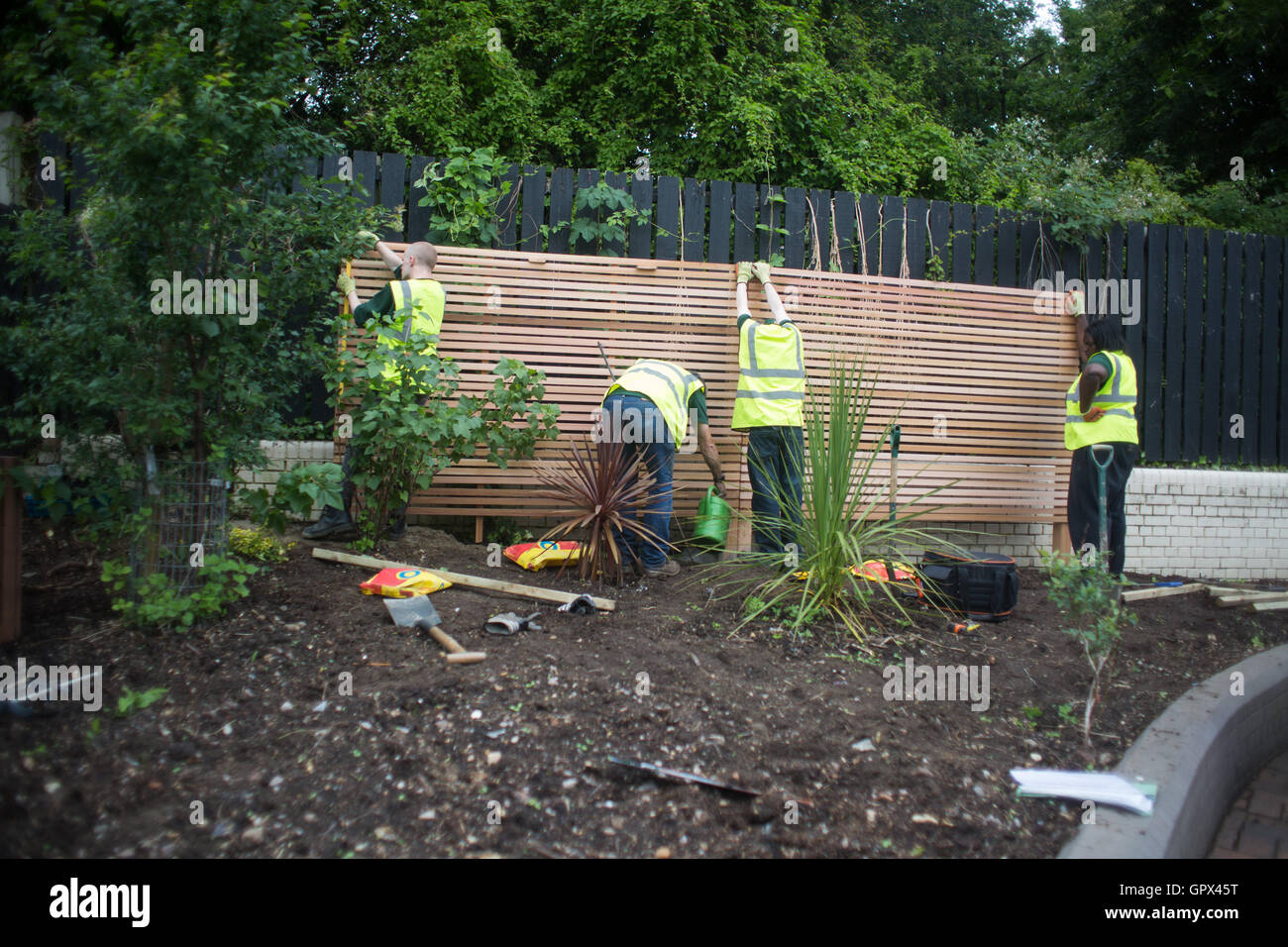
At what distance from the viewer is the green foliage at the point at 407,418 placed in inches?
186

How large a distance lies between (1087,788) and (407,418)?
374cm

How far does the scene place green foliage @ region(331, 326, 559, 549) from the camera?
4.71 m

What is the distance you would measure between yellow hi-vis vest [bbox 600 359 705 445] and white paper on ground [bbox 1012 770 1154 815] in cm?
306

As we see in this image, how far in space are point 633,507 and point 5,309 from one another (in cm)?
348

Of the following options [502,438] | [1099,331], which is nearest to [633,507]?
[502,438]

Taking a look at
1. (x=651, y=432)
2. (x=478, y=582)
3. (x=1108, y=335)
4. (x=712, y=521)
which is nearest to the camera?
(x=478, y=582)

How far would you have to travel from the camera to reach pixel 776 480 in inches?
185

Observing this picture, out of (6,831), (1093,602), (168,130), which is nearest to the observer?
(6,831)

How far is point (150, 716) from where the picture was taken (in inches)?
111

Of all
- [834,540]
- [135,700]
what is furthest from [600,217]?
[135,700]

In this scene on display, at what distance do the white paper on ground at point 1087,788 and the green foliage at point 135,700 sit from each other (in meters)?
3.06

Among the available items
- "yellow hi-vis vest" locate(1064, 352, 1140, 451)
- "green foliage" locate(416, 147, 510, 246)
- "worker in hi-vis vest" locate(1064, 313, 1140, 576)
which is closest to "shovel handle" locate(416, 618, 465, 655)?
"green foliage" locate(416, 147, 510, 246)

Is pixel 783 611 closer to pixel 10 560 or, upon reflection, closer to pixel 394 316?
pixel 394 316

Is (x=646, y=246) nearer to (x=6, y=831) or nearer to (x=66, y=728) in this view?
(x=66, y=728)
